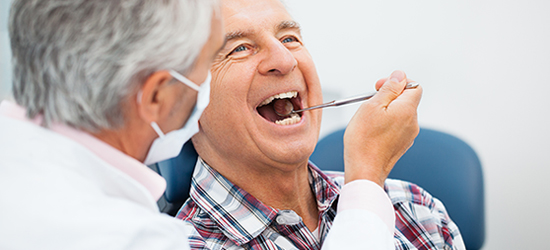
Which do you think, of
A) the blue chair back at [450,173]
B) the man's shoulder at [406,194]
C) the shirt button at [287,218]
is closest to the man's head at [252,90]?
the shirt button at [287,218]

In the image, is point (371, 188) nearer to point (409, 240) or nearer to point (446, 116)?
point (409, 240)

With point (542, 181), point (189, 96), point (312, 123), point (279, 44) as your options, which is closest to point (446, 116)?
point (542, 181)

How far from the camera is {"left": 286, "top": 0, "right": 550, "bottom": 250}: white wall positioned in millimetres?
1952

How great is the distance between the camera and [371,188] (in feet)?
2.98

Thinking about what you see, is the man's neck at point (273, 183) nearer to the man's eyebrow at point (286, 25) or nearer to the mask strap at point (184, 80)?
the man's eyebrow at point (286, 25)

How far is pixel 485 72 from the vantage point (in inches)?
79.8

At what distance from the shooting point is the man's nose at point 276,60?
3.70 feet

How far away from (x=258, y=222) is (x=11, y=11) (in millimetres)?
737

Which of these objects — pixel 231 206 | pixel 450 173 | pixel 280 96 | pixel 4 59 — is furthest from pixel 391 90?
pixel 4 59

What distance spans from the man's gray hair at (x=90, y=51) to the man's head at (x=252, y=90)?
1.49 ft

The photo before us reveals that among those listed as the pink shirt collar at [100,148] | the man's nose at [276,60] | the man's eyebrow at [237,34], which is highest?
the man's eyebrow at [237,34]

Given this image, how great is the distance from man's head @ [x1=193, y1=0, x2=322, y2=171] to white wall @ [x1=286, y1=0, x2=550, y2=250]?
76 cm

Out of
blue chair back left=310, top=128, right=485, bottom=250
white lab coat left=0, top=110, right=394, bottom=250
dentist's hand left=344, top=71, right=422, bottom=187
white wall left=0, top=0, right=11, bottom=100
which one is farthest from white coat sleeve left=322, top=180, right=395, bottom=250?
white wall left=0, top=0, right=11, bottom=100

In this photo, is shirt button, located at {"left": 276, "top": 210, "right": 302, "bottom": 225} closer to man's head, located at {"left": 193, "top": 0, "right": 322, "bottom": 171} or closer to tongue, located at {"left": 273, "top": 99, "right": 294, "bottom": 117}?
man's head, located at {"left": 193, "top": 0, "right": 322, "bottom": 171}
